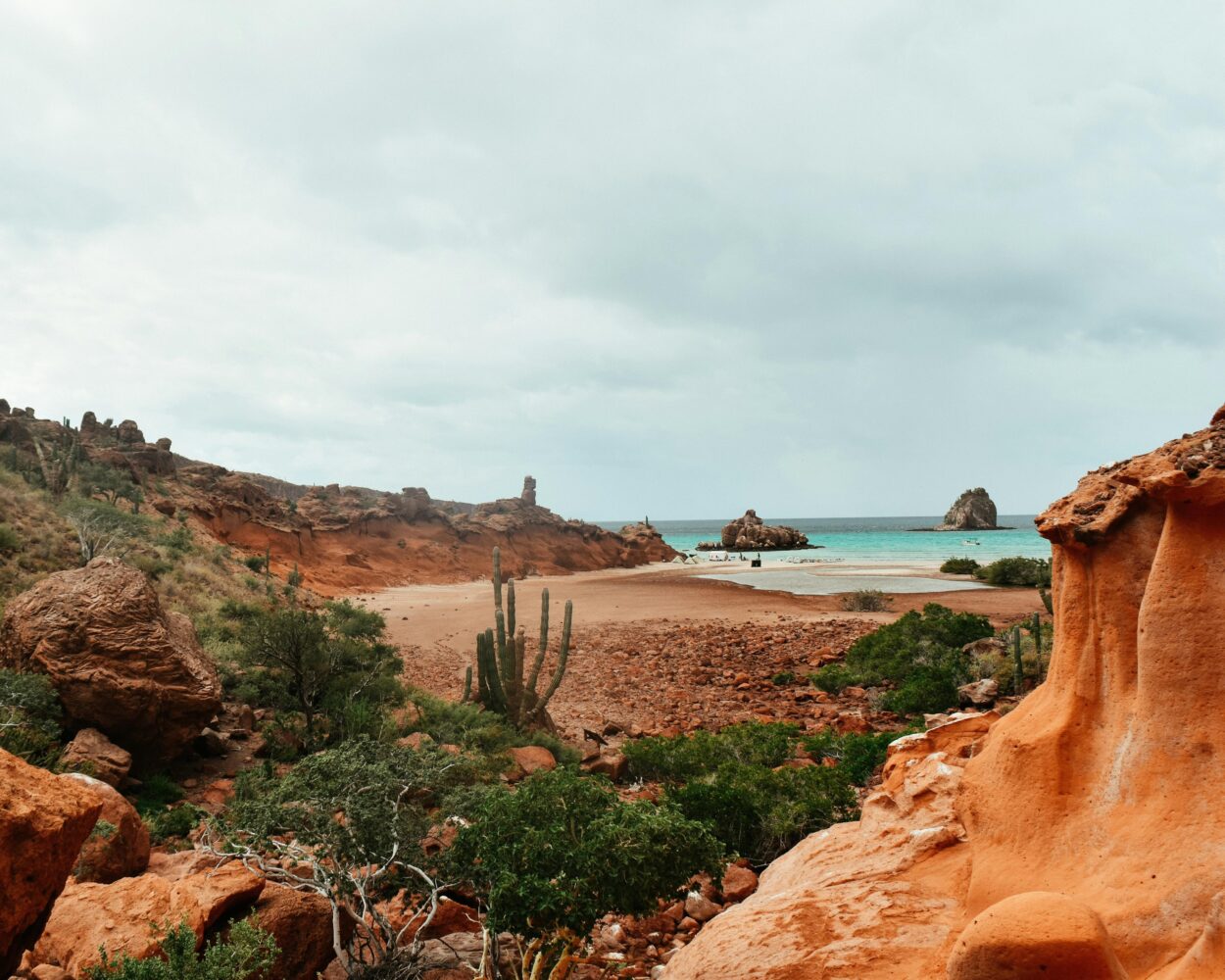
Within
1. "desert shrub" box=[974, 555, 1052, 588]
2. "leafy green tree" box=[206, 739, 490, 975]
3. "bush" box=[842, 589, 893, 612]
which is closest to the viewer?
"leafy green tree" box=[206, 739, 490, 975]

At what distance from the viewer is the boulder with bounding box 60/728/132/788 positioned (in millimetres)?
6816

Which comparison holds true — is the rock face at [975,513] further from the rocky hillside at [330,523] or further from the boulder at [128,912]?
the boulder at [128,912]

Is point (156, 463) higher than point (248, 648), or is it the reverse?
point (156, 463)

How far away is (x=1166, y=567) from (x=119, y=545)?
20.0 meters

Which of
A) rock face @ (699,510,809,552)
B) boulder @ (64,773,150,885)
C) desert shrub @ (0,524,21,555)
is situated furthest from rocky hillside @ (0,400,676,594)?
boulder @ (64,773,150,885)

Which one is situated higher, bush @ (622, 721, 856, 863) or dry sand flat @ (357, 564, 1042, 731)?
bush @ (622, 721, 856, 863)

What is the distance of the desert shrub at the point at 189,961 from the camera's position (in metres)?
3.20

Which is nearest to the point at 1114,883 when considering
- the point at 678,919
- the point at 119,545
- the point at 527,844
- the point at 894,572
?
the point at 527,844

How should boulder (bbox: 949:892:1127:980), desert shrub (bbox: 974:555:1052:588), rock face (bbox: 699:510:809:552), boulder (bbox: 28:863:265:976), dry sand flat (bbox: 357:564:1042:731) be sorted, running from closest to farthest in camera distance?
boulder (bbox: 949:892:1127:980), boulder (bbox: 28:863:265:976), dry sand flat (bbox: 357:564:1042:731), desert shrub (bbox: 974:555:1052:588), rock face (bbox: 699:510:809:552)

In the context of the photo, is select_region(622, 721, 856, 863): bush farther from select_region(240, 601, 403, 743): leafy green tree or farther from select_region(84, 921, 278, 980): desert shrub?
select_region(240, 601, 403, 743): leafy green tree

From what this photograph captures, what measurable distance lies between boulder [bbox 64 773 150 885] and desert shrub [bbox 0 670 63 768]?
1.82m

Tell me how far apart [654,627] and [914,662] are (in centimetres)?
1076

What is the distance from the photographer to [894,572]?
45062 millimetres

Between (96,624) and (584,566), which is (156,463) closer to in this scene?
(584,566)
